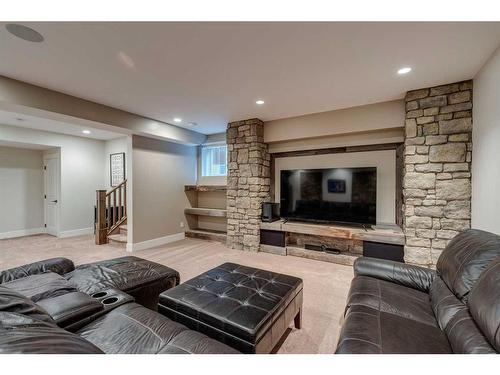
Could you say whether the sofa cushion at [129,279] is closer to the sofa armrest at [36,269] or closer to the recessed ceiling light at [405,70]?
the sofa armrest at [36,269]

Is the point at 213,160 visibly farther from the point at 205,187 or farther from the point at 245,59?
the point at 245,59

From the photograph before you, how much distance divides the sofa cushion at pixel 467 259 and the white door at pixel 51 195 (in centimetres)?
710

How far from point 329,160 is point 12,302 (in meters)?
4.06

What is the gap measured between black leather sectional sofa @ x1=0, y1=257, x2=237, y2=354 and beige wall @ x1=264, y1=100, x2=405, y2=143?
310cm

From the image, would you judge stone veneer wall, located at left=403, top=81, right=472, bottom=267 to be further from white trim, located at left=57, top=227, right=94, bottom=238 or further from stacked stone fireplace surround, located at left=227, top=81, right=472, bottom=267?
white trim, located at left=57, top=227, right=94, bottom=238

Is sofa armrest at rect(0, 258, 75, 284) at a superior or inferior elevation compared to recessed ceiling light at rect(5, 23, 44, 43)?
inferior

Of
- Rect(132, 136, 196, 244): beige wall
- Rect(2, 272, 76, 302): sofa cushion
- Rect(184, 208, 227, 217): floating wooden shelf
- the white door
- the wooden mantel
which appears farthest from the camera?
the white door

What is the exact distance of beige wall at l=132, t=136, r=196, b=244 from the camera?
170 inches

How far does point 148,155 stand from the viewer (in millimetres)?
4500

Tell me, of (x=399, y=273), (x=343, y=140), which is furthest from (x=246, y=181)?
(x=399, y=273)

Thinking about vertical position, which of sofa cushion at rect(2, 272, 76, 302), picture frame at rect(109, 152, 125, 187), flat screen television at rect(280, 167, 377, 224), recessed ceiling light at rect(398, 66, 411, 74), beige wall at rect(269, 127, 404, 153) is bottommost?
sofa cushion at rect(2, 272, 76, 302)

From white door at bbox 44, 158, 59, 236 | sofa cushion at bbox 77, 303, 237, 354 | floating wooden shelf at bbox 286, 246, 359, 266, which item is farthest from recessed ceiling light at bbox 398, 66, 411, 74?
white door at bbox 44, 158, 59, 236

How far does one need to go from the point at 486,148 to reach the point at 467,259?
1535 mm

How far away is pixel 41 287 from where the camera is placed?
1489 mm
